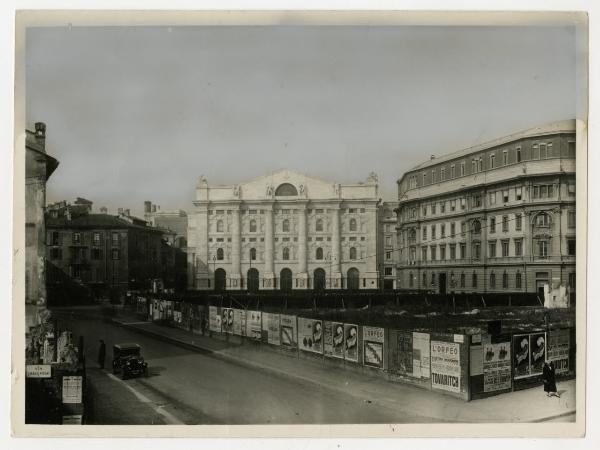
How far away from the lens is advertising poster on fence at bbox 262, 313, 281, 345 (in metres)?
9.51

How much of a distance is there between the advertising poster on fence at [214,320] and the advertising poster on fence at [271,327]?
803mm

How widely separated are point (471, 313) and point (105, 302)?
6.11m

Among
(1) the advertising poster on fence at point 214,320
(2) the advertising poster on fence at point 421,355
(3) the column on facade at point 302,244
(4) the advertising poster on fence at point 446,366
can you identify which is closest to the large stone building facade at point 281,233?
(3) the column on facade at point 302,244

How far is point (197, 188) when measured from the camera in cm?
752

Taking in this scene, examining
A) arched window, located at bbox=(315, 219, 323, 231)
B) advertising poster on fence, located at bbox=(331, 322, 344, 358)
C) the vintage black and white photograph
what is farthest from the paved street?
arched window, located at bbox=(315, 219, 323, 231)

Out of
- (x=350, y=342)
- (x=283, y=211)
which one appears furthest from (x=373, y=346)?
(x=283, y=211)

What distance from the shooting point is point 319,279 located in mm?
8852

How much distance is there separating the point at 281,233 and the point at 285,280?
2.71 ft

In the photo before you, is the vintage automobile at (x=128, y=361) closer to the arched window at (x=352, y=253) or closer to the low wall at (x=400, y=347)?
the low wall at (x=400, y=347)

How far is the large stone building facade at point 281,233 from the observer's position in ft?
24.8

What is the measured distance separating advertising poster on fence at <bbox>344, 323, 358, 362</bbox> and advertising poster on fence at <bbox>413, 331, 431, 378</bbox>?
1320 millimetres

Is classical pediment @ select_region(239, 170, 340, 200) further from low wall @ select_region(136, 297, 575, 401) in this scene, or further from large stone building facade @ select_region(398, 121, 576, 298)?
low wall @ select_region(136, 297, 575, 401)
